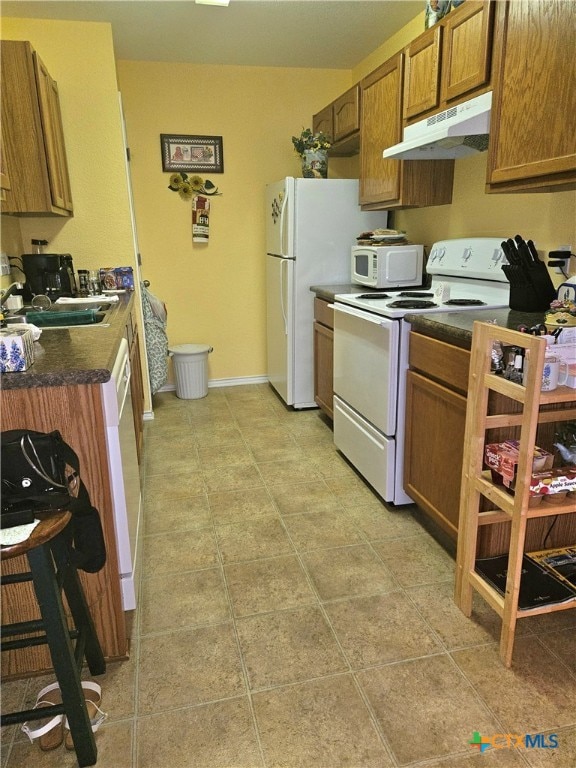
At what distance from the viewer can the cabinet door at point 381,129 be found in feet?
9.03

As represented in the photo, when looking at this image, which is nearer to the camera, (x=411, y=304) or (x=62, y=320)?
(x=62, y=320)

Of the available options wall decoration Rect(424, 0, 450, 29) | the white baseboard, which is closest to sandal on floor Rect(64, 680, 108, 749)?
wall decoration Rect(424, 0, 450, 29)

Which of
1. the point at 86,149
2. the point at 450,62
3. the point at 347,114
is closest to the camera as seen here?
the point at 450,62

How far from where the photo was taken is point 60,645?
1168mm

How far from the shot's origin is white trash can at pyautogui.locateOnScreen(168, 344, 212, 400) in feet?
13.2

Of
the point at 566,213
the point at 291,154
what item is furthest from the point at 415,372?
the point at 291,154

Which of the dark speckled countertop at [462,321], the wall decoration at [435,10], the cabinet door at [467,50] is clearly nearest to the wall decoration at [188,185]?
the wall decoration at [435,10]

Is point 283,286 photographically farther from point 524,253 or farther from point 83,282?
point 524,253

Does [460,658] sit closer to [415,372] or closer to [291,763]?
[291,763]

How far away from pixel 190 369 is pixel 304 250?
1292mm

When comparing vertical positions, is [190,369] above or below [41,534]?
below

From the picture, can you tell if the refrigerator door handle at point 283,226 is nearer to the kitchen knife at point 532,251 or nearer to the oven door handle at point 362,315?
the oven door handle at point 362,315

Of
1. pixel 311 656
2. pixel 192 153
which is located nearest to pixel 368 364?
pixel 311 656

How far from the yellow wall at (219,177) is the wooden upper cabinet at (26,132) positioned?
123 cm
